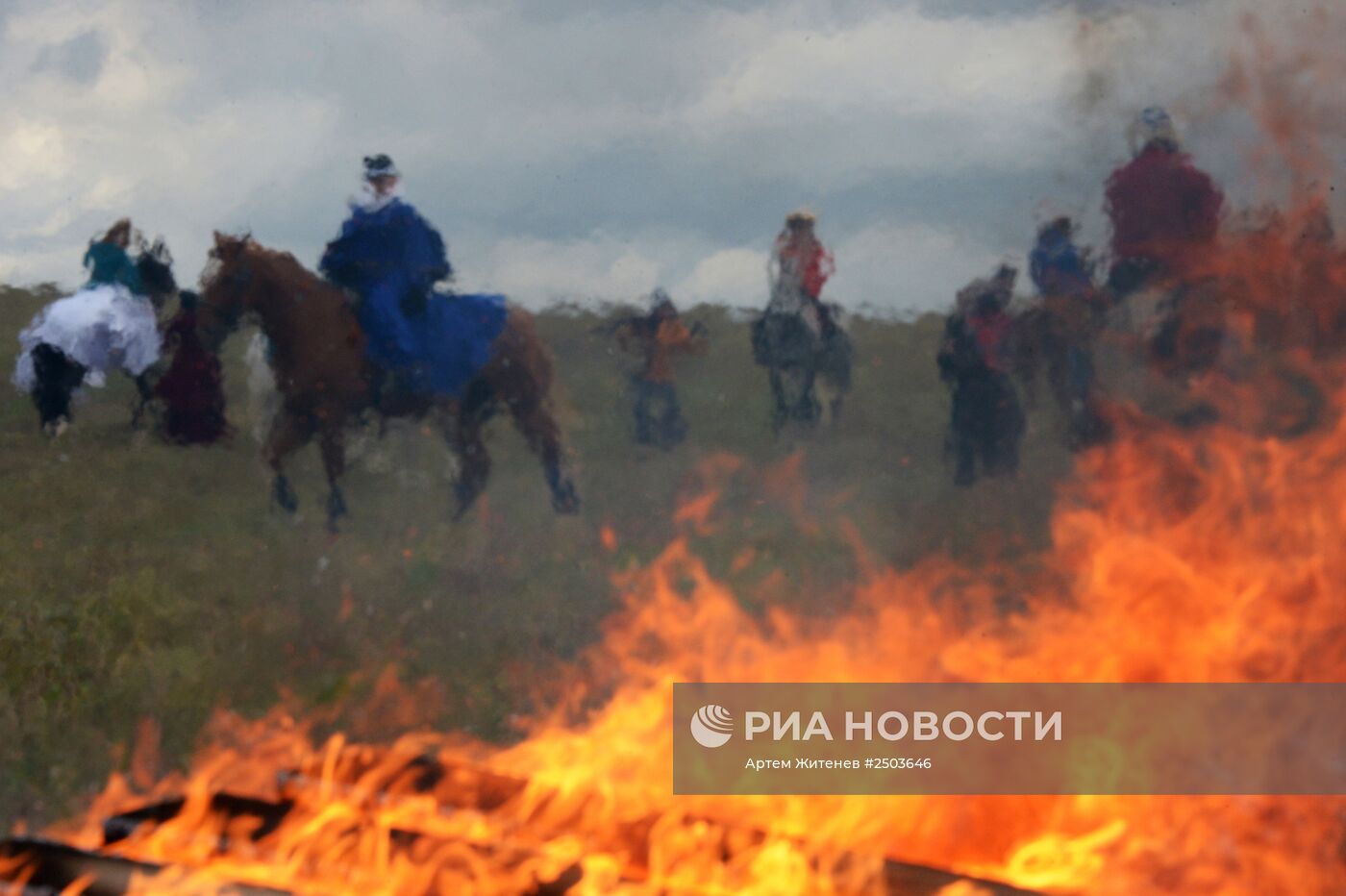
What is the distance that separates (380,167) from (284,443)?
107 cm

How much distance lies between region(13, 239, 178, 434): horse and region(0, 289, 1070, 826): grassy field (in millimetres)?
69

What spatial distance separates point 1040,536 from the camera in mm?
4277

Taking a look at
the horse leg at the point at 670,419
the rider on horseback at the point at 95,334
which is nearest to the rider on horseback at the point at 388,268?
the rider on horseback at the point at 95,334

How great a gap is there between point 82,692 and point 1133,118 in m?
4.21

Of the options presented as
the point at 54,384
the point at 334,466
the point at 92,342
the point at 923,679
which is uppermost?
the point at 92,342

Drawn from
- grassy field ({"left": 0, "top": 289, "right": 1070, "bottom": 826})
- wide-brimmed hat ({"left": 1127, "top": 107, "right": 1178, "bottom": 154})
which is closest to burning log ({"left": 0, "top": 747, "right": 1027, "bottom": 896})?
grassy field ({"left": 0, "top": 289, "right": 1070, "bottom": 826})

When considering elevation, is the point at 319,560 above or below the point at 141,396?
below

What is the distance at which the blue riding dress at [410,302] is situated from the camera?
4441 millimetres

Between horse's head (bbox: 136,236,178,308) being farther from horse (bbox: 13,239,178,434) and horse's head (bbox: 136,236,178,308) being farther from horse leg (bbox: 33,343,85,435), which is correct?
horse leg (bbox: 33,343,85,435)

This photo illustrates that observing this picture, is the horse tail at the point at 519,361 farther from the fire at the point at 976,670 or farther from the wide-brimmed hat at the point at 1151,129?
the wide-brimmed hat at the point at 1151,129

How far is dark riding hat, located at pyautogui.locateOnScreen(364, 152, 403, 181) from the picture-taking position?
4445 mm

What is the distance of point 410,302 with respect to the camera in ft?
14.7

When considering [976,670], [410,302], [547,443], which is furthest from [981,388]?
[410,302]

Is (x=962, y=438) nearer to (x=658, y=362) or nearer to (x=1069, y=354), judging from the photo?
(x=1069, y=354)
